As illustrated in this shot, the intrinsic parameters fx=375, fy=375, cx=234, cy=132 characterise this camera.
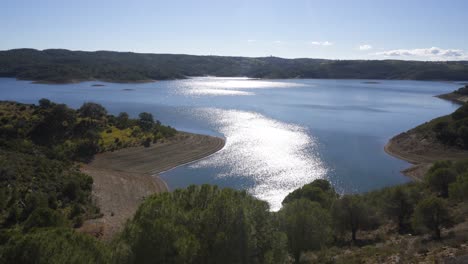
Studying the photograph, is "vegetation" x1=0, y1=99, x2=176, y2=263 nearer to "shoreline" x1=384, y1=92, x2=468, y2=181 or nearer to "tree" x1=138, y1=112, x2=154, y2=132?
"tree" x1=138, y1=112, x2=154, y2=132

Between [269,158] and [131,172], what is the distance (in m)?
17.6

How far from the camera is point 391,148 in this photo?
55.7m

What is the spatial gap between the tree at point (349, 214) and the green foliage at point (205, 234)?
29.4 ft

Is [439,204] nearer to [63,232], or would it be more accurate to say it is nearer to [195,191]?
[195,191]

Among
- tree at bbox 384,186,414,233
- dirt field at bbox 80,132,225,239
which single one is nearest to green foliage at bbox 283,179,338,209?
tree at bbox 384,186,414,233

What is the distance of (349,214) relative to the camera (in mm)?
→ 22875

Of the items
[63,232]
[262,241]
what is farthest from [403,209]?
[63,232]

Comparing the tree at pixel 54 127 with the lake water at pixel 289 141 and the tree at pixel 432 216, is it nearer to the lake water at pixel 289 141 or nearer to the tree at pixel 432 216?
the lake water at pixel 289 141

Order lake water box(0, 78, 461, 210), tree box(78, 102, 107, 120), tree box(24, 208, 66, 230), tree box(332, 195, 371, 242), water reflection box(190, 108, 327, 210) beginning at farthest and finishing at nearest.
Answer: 1. tree box(78, 102, 107, 120)
2. lake water box(0, 78, 461, 210)
3. water reflection box(190, 108, 327, 210)
4. tree box(332, 195, 371, 242)
5. tree box(24, 208, 66, 230)

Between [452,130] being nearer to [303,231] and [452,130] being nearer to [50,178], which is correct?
[303,231]

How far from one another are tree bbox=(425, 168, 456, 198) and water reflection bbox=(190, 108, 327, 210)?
41.4ft

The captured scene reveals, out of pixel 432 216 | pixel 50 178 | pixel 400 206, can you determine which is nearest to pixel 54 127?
pixel 50 178

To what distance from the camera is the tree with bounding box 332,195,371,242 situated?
898 inches

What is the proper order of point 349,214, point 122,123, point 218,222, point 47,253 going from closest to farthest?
point 47,253 < point 218,222 < point 349,214 < point 122,123
